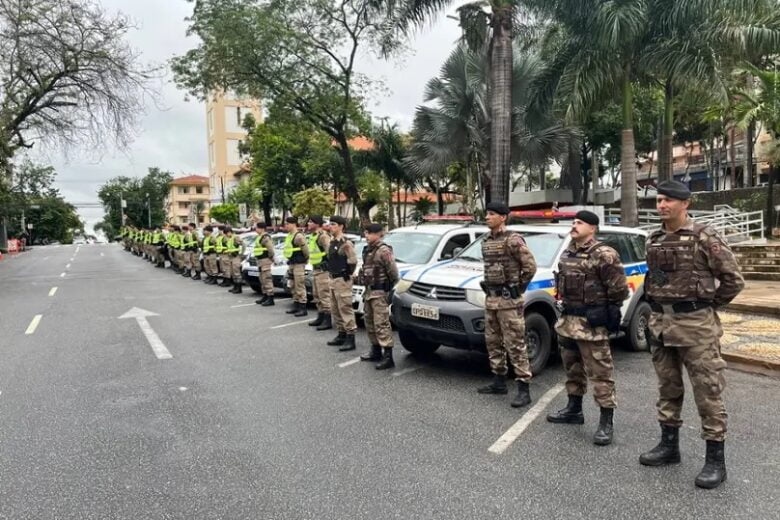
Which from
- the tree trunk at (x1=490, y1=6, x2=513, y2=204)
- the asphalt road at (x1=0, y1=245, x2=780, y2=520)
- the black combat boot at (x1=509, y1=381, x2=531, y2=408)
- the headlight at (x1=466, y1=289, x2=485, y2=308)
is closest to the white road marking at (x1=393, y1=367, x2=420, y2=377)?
the asphalt road at (x1=0, y1=245, x2=780, y2=520)

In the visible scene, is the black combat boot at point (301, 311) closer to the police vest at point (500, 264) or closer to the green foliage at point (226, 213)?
the police vest at point (500, 264)

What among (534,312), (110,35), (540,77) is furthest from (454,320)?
(110,35)

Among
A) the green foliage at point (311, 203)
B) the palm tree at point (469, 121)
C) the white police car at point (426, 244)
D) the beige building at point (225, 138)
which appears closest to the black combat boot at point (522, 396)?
the white police car at point (426, 244)

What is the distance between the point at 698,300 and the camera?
3.71 meters

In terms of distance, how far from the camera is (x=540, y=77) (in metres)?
14.8

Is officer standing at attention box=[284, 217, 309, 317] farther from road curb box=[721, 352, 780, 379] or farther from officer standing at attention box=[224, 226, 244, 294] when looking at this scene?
road curb box=[721, 352, 780, 379]

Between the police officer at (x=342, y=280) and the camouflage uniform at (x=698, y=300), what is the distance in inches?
173

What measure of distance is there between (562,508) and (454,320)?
2.73 meters

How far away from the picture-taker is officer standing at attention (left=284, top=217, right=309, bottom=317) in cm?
1024

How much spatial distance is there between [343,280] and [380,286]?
44.6 inches

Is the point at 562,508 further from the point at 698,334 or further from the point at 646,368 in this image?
the point at 646,368

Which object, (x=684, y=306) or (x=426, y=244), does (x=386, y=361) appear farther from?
(x=684, y=306)

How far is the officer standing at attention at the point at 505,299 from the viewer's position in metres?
5.24

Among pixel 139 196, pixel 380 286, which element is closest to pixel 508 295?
pixel 380 286
